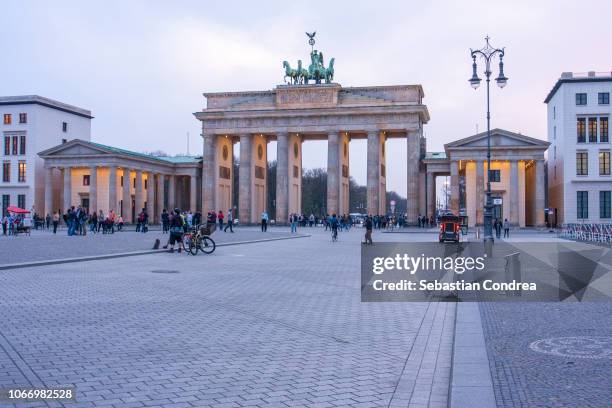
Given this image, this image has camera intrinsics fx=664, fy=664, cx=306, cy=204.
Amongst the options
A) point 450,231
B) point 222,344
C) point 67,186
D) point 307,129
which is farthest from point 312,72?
point 222,344

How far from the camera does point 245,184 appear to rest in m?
82.8

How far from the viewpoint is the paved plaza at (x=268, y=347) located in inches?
246

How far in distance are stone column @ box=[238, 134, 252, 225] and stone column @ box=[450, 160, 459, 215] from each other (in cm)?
2498

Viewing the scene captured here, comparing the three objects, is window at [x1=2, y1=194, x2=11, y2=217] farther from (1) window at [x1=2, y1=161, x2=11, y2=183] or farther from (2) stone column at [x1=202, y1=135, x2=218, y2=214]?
(2) stone column at [x1=202, y1=135, x2=218, y2=214]

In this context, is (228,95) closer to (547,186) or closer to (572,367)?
(547,186)

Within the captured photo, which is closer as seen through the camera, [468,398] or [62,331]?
[468,398]

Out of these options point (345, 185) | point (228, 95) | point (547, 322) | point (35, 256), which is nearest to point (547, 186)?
point (345, 185)

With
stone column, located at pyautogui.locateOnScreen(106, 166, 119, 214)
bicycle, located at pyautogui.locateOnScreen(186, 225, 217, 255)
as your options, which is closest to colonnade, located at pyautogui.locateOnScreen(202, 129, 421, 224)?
stone column, located at pyautogui.locateOnScreen(106, 166, 119, 214)

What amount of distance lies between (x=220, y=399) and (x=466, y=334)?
13.7ft

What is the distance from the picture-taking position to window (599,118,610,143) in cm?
7088

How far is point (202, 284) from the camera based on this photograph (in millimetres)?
15727

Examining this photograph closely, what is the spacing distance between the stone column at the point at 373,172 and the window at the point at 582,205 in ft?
72.2

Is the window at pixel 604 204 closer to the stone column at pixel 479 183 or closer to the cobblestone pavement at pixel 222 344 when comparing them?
the stone column at pixel 479 183

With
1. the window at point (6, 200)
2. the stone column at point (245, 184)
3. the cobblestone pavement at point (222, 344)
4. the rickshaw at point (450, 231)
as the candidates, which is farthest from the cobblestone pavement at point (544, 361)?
the window at point (6, 200)
